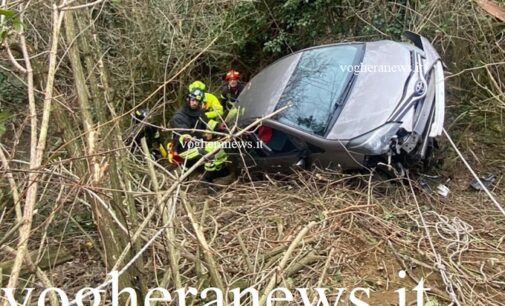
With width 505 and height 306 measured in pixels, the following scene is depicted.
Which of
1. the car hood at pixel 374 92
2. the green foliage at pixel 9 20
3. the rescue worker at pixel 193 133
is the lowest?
the rescue worker at pixel 193 133

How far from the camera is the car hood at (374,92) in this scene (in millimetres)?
6090

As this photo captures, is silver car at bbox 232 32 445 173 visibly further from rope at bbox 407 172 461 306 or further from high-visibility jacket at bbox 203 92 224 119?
rope at bbox 407 172 461 306

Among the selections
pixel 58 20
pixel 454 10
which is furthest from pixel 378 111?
pixel 58 20

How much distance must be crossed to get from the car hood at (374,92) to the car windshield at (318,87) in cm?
13

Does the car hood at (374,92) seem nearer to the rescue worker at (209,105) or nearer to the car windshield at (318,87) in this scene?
the car windshield at (318,87)

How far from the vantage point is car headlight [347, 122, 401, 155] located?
5883 millimetres

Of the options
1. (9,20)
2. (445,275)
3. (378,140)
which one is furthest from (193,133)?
(9,20)

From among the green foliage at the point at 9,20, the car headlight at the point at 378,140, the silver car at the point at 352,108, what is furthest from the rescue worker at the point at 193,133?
the green foliage at the point at 9,20

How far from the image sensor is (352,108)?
20.6ft

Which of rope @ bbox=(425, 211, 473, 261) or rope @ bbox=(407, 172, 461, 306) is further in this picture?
rope @ bbox=(425, 211, 473, 261)

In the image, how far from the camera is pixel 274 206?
6.24 metres

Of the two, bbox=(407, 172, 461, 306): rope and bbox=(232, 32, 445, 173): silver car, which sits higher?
bbox=(232, 32, 445, 173): silver car

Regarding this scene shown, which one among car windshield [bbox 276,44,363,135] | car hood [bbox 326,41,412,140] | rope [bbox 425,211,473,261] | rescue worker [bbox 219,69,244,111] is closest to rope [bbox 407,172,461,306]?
rope [bbox 425,211,473,261]

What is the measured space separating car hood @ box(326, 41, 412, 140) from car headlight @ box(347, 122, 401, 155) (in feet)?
0.24
